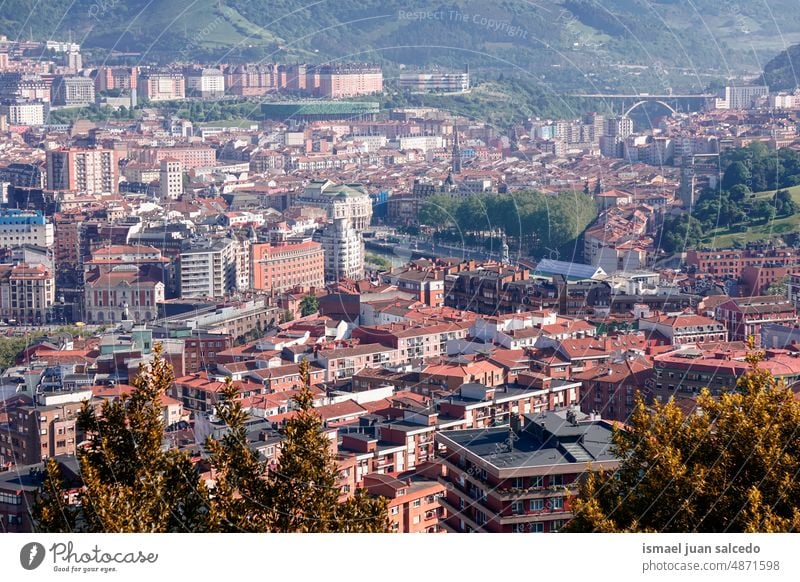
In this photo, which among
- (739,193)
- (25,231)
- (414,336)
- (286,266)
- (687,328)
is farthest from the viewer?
(739,193)

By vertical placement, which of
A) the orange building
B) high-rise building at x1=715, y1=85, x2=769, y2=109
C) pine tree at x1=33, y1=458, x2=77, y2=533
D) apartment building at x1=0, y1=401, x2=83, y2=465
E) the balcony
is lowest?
apartment building at x1=0, y1=401, x2=83, y2=465

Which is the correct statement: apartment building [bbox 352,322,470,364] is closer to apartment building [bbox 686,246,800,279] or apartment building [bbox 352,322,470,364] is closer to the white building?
apartment building [bbox 686,246,800,279]

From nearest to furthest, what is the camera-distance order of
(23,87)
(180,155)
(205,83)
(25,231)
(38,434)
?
1. (38,434)
2. (25,231)
3. (180,155)
4. (23,87)
5. (205,83)

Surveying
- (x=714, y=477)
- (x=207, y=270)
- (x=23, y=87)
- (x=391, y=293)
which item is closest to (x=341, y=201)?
(x=207, y=270)

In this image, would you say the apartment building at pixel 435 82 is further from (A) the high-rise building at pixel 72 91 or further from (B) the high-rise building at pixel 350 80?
(A) the high-rise building at pixel 72 91

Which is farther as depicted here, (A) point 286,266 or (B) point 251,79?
(B) point 251,79

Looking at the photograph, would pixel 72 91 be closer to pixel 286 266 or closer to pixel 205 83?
pixel 205 83

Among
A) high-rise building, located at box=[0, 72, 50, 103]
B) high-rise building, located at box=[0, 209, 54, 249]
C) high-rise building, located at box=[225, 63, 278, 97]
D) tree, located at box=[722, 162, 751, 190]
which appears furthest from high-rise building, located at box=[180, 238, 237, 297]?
high-rise building, located at box=[225, 63, 278, 97]

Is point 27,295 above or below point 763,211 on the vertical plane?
below
